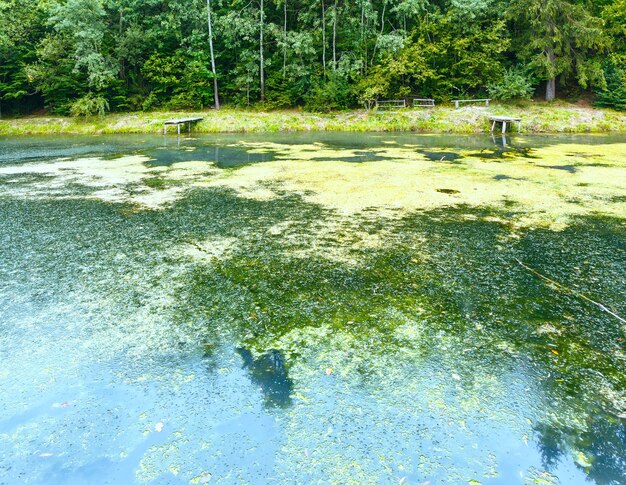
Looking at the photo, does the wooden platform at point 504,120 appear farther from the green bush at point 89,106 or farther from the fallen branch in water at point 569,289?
the green bush at point 89,106

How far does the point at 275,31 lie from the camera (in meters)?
26.3

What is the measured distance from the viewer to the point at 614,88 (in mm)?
24641

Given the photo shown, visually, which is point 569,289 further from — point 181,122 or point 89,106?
point 89,106

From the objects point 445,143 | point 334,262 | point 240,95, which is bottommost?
point 334,262

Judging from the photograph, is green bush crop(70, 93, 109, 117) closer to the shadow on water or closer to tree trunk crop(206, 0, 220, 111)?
tree trunk crop(206, 0, 220, 111)

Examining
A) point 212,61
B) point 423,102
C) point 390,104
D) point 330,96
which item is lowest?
point 390,104

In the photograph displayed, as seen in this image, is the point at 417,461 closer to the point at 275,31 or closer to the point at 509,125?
the point at 509,125

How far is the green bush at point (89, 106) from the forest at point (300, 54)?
0.07 metres

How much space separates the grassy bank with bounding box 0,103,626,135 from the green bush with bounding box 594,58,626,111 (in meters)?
0.91

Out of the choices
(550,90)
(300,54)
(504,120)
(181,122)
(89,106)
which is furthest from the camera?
(300,54)

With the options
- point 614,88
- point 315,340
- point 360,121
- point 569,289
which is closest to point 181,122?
point 360,121

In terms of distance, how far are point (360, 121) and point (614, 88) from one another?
47.6 feet

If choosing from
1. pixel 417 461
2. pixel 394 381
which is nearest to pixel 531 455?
pixel 417 461

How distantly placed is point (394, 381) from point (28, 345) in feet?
10.3
